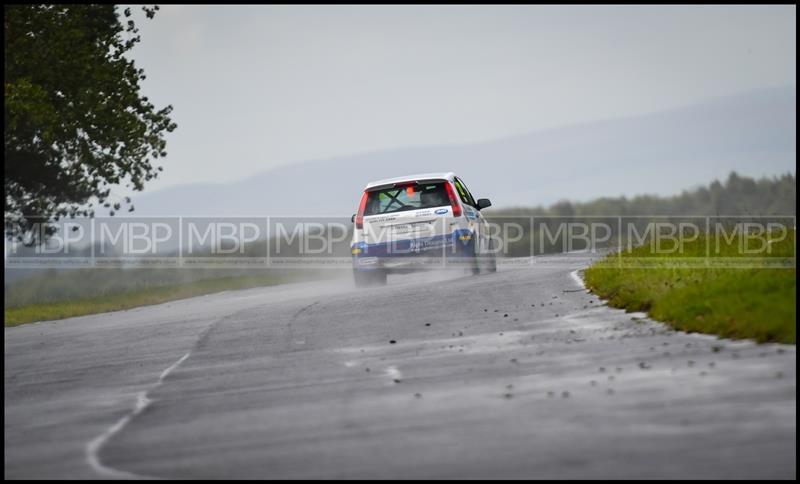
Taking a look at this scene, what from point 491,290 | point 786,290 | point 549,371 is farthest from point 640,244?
point 549,371

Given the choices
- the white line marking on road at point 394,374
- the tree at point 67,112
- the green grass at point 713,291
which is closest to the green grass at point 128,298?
the tree at point 67,112

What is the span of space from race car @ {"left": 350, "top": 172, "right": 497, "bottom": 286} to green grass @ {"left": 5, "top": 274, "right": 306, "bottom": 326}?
8169mm

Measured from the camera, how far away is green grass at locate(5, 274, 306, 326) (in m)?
30.0

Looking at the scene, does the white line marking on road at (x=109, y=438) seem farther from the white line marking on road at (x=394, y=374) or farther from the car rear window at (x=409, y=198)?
the car rear window at (x=409, y=198)

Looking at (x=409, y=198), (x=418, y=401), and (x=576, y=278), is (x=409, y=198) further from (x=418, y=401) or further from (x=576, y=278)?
(x=418, y=401)

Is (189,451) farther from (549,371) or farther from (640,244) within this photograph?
(640,244)

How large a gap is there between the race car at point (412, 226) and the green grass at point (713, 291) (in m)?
3.07

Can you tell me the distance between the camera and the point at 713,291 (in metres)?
14.9

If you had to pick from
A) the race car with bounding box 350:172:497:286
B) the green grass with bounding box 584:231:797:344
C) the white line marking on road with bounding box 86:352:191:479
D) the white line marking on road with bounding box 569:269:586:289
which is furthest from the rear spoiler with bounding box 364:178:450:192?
the white line marking on road with bounding box 86:352:191:479

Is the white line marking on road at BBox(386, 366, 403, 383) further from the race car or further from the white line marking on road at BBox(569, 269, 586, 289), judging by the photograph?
the race car

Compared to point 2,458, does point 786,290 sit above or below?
above

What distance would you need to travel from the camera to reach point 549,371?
11203 millimetres

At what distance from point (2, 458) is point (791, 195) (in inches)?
3141

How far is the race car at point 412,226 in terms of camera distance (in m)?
23.8
